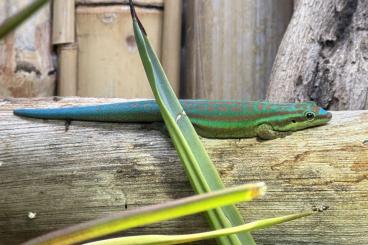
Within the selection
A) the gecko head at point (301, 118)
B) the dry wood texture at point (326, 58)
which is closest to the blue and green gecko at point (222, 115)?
the gecko head at point (301, 118)

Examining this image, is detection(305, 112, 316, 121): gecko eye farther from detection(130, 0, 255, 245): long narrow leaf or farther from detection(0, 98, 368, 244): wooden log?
detection(130, 0, 255, 245): long narrow leaf

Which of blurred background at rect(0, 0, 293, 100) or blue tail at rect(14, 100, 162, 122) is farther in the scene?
blurred background at rect(0, 0, 293, 100)

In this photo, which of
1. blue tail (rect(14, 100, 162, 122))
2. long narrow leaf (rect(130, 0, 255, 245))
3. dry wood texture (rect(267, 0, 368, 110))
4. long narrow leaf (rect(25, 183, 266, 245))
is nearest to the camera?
long narrow leaf (rect(25, 183, 266, 245))

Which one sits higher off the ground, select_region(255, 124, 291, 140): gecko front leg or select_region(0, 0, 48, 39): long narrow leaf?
select_region(0, 0, 48, 39): long narrow leaf

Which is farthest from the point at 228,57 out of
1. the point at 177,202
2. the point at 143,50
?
the point at 177,202

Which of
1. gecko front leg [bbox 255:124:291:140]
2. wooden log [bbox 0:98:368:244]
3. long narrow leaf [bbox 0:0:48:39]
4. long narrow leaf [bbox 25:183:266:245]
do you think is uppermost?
long narrow leaf [bbox 0:0:48:39]

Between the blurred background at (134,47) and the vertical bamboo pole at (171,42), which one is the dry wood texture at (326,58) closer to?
the blurred background at (134,47)

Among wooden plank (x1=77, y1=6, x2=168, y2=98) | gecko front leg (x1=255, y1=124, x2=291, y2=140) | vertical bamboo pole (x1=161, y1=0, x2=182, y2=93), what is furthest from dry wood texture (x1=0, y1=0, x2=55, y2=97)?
gecko front leg (x1=255, y1=124, x2=291, y2=140)
